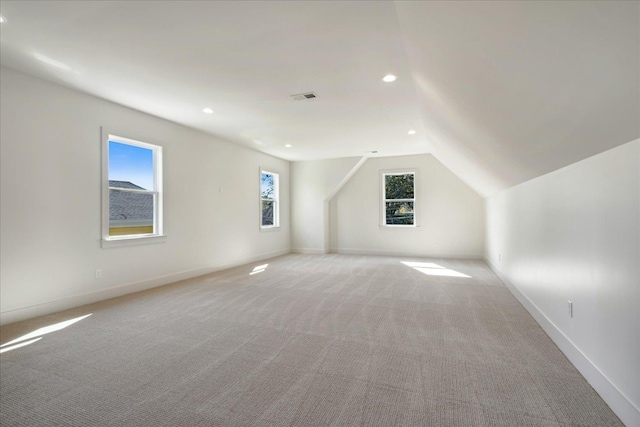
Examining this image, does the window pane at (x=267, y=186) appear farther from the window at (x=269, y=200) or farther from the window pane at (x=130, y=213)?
the window pane at (x=130, y=213)

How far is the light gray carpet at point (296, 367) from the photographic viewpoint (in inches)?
66.4

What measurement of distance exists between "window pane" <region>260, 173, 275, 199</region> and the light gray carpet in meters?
4.09

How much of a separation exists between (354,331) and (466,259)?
17.5 feet

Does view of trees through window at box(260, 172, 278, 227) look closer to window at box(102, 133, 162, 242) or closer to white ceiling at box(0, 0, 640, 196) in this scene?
window at box(102, 133, 162, 242)

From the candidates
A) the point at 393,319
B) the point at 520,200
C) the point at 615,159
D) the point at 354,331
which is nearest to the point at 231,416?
the point at 354,331

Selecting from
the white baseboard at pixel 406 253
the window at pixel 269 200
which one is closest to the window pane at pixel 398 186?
the white baseboard at pixel 406 253

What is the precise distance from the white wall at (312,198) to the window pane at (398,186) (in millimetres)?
1148

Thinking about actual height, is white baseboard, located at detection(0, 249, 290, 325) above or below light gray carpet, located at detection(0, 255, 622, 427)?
above

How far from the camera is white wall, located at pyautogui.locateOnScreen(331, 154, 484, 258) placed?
7262 mm

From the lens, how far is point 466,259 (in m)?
7.16

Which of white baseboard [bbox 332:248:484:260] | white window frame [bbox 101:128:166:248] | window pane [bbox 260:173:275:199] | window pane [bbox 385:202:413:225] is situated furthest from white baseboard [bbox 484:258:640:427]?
window pane [bbox 260:173:275:199]

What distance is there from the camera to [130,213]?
4.41 m

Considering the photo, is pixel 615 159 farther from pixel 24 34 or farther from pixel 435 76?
pixel 24 34

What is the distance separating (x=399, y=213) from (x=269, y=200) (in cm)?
339
